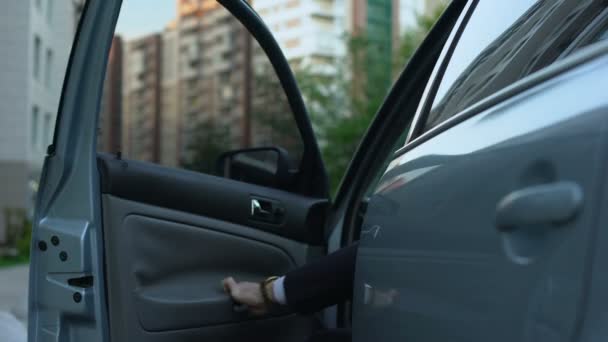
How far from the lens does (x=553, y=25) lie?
4.13ft

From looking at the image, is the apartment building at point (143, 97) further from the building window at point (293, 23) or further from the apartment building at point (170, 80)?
the building window at point (293, 23)

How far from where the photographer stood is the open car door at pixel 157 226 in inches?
67.9

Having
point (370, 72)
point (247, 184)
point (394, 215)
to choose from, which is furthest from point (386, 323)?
point (370, 72)

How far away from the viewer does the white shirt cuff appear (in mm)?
1946

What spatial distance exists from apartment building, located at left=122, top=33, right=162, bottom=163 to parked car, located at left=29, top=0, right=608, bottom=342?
24.7 meters

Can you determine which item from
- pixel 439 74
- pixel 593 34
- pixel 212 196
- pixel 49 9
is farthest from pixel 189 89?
pixel 593 34

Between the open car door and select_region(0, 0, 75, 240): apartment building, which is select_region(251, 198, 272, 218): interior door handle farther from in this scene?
select_region(0, 0, 75, 240): apartment building

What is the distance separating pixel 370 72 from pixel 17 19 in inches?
370

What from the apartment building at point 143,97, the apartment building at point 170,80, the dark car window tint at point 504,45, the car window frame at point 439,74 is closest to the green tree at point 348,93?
the apartment building at point 143,97

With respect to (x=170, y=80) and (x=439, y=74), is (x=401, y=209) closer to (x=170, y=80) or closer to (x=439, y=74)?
(x=439, y=74)

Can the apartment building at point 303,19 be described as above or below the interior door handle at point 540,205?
above

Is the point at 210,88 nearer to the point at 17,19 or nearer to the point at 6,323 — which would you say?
the point at 17,19

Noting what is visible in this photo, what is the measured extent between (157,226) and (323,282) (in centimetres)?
47

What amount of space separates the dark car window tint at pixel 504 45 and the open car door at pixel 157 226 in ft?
2.50
